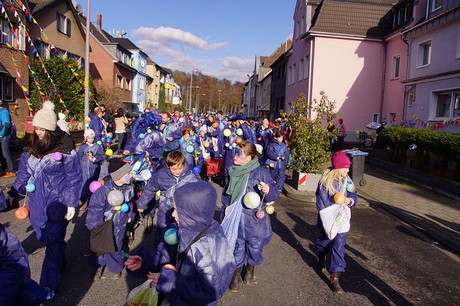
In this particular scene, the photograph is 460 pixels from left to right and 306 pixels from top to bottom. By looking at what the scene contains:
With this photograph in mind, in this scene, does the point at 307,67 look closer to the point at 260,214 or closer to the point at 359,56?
the point at 359,56

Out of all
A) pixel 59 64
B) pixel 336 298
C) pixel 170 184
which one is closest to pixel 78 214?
pixel 170 184

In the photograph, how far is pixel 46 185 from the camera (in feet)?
13.0

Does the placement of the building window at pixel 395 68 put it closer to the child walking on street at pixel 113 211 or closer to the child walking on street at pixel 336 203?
the child walking on street at pixel 336 203

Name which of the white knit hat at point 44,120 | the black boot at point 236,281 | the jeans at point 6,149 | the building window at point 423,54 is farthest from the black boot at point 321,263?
the building window at point 423,54

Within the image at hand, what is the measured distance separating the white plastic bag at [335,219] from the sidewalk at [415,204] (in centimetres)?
310

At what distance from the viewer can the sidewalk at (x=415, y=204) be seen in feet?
23.4

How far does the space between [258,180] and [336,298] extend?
65.7 inches

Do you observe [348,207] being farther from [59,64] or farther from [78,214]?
[59,64]

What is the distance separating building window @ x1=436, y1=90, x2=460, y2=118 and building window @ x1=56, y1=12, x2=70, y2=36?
80.0 feet

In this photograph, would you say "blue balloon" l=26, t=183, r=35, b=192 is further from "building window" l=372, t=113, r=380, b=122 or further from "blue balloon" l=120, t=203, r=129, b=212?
"building window" l=372, t=113, r=380, b=122

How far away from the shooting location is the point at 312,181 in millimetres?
9922

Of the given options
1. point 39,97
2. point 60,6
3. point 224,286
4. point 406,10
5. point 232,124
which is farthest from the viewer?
point 60,6

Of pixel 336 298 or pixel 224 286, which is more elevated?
pixel 224 286

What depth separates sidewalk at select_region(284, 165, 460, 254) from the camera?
7.12m
